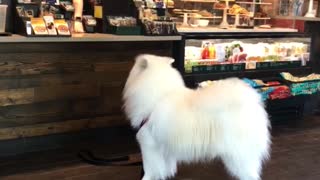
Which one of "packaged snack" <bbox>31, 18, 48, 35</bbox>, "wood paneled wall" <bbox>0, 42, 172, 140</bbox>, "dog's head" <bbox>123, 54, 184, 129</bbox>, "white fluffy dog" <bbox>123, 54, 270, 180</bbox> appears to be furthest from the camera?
"wood paneled wall" <bbox>0, 42, 172, 140</bbox>

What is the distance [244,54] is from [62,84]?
5.86 feet

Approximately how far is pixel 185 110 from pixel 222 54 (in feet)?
5.12

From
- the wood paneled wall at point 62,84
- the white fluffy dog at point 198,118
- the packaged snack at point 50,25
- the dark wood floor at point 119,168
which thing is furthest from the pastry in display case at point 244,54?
the packaged snack at point 50,25

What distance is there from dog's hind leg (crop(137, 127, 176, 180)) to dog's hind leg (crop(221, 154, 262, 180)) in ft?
1.51

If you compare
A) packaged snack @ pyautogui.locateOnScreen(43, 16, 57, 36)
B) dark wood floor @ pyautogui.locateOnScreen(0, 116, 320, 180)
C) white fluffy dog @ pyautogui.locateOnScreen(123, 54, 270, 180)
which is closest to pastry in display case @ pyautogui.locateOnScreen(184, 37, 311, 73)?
dark wood floor @ pyautogui.locateOnScreen(0, 116, 320, 180)

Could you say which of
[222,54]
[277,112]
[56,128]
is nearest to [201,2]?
[222,54]

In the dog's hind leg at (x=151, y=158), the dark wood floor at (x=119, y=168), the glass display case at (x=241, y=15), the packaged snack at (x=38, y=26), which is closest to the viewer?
the dog's hind leg at (x=151, y=158)

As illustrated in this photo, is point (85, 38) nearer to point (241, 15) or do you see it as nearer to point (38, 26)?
point (38, 26)

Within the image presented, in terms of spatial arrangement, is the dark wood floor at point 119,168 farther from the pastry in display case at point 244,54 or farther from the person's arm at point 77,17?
the person's arm at point 77,17

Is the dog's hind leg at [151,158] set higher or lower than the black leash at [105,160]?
higher

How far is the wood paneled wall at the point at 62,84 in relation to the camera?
11.3ft

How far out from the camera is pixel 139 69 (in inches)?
113

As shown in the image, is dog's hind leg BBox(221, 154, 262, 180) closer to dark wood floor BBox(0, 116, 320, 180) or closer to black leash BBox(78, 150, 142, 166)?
dark wood floor BBox(0, 116, 320, 180)

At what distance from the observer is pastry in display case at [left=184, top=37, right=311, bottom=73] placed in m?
3.93
